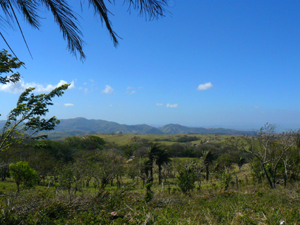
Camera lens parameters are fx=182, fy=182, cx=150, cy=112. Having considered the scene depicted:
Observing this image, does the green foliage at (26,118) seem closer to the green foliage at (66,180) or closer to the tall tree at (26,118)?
the tall tree at (26,118)

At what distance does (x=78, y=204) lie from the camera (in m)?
6.19

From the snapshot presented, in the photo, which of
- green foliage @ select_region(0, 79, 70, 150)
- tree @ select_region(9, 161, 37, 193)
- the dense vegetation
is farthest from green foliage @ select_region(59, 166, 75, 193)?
green foliage @ select_region(0, 79, 70, 150)

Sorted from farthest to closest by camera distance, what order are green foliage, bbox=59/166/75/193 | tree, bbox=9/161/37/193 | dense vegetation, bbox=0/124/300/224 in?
tree, bbox=9/161/37/193 → green foliage, bbox=59/166/75/193 → dense vegetation, bbox=0/124/300/224

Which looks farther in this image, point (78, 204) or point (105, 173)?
point (105, 173)

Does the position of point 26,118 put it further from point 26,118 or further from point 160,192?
point 160,192

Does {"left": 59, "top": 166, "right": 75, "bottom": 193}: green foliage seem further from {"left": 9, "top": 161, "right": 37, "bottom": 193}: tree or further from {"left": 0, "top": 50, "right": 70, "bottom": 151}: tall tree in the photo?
{"left": 0, "top": 50, "right": 70, "bottom": 151}: tall tree

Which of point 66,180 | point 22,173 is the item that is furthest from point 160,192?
point 22,173

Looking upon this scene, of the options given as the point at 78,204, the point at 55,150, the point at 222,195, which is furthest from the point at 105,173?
the point at 55,150

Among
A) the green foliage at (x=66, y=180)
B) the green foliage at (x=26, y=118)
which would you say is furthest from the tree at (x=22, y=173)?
the green foliage at (x=26, y=118)

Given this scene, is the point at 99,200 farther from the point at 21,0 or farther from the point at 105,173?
the point at 105,173

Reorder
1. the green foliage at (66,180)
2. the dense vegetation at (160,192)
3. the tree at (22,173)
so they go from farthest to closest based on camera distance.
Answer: the tree at (22,173), the green foliage at (66,180), the dense vegetation at (160,192)

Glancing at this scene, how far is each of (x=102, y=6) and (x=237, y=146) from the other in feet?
69.1

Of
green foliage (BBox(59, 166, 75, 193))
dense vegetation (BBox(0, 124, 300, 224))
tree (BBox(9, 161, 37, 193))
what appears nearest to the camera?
dense vegetation (BBox(0, 124, 300, 224))

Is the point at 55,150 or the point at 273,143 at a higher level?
the point at 273,143
